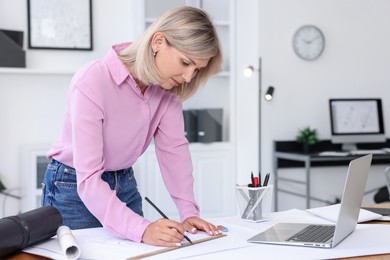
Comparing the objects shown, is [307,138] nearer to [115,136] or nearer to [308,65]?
[308,65]

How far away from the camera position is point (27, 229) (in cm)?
133

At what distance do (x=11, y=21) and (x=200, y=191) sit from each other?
1.83m

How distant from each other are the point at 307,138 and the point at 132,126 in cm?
288

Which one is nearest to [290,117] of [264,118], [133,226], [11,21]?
[264,118]

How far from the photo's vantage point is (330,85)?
4590 mm

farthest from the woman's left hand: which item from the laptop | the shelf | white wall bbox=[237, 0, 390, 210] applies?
white wall bbox=[237, 0, 390, 210]

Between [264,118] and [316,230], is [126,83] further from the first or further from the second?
[264,118]

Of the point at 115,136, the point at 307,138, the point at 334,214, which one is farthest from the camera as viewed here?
the point at 307,138

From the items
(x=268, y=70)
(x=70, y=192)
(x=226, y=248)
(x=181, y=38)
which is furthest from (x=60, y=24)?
(x=226, y=248)

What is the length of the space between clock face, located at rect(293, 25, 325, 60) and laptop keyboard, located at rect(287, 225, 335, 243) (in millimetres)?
3046

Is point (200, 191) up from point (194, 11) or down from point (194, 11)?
down

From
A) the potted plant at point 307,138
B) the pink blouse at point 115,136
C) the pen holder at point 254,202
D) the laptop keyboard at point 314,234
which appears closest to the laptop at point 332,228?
the laptop keyboard at point 314,234

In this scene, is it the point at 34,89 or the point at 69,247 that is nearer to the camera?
the point at 69,247

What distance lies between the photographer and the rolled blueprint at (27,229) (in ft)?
4.18
